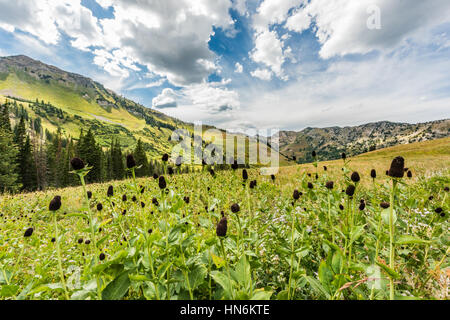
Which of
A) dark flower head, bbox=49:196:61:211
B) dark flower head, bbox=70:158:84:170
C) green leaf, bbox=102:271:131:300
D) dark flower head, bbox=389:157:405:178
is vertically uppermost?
Answer: dark flower head, bbox=70:158:84:170

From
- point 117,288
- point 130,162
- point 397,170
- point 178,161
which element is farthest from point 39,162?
point 397,170

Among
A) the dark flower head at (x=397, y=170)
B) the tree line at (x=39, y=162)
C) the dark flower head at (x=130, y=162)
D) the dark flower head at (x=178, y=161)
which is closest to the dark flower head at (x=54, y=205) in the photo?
the dark flower head at (x=130, y=162)

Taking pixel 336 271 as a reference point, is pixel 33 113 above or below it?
above

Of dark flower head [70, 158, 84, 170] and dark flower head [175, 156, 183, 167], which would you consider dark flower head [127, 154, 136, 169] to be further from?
dark flower head [175, 156, 183, 167]

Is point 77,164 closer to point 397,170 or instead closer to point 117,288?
point 117,288

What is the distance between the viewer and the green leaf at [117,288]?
64.2 inches

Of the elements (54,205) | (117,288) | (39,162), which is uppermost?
(39,162)

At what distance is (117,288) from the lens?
5.48ft

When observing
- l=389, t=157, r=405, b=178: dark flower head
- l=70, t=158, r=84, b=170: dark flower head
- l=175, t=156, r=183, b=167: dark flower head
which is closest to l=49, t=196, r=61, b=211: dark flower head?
l=70, t=158, r=84, b=170: dark flower head

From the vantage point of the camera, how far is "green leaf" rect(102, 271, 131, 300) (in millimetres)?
1632
